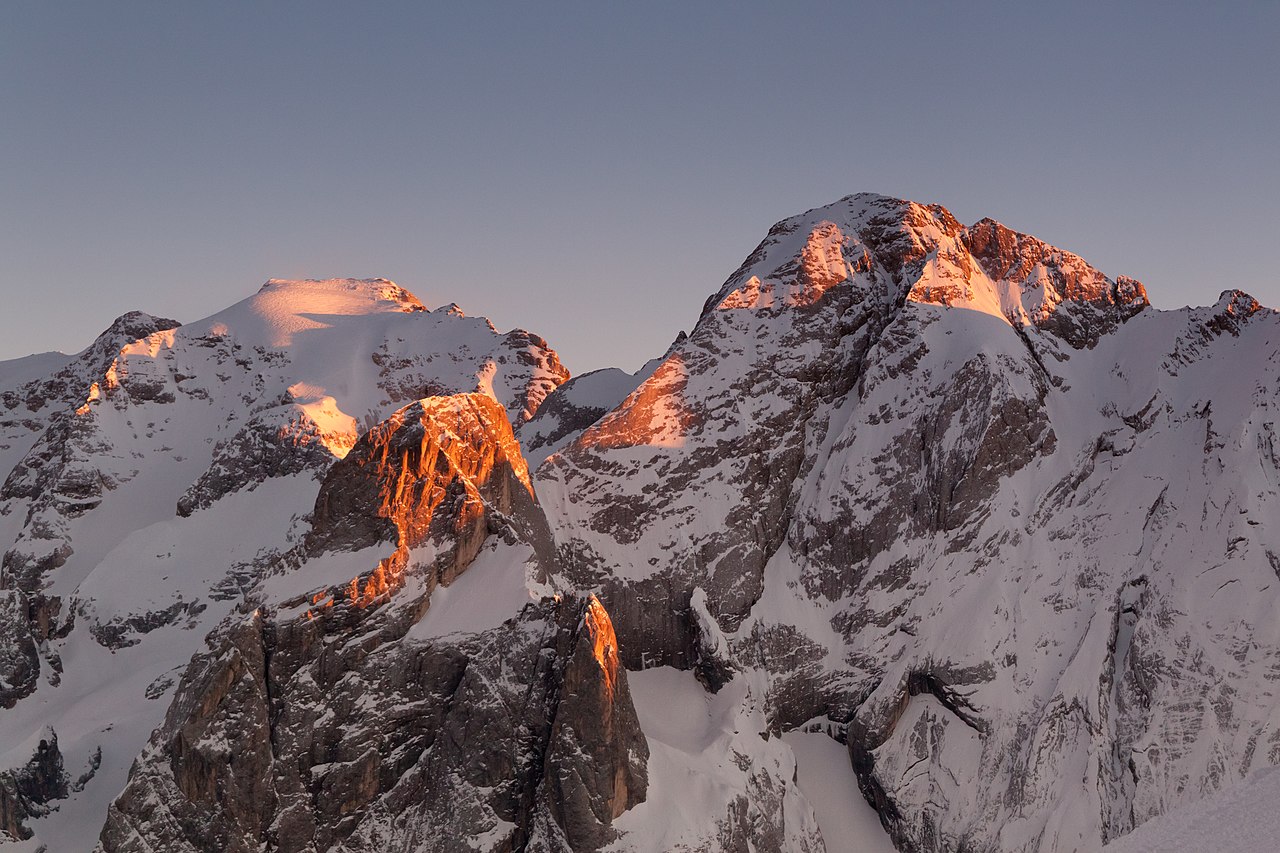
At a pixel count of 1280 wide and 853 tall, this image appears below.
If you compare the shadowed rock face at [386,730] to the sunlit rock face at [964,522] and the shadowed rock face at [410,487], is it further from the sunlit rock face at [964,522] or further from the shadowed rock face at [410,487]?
the sunlit rock face at [964,522]

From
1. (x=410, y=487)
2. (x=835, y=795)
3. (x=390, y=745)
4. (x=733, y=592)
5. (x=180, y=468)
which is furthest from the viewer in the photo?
(x=180, y=468)

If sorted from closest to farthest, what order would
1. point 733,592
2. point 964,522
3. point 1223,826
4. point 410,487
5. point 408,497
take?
point 1223,826 < point 408,497 < point 410,487 < point 733,592 < point 964,522

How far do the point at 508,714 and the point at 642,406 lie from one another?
33826mm

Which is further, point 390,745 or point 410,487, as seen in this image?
point 410,487

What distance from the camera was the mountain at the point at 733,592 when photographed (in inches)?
2844

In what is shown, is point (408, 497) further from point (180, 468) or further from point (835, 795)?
point (180, 468)

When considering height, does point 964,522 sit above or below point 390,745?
below

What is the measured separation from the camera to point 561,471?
315 feet

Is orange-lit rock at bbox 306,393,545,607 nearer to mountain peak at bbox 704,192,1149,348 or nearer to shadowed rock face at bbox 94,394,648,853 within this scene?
shadowed rock face at bbox 94,394,648,853

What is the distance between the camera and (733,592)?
9119cm

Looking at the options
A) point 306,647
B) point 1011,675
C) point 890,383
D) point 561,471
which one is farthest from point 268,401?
point 1011,675

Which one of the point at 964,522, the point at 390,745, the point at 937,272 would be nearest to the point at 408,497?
the point at 390,745

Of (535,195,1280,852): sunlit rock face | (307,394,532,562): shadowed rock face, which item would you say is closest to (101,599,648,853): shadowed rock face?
(307,394,532,562): shadowed rock face

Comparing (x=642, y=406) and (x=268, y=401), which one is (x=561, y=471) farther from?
(x=268, y=401)
